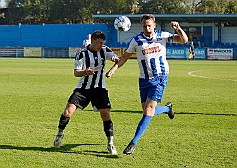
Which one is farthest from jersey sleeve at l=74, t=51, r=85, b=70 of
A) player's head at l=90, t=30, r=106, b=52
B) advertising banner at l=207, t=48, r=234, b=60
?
advertising banner at l=207, t=48, r=234, b=60

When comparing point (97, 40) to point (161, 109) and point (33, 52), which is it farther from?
point (33, 52)

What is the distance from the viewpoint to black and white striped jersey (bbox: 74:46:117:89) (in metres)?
7.77

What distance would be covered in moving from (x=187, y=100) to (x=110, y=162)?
7.68 metres

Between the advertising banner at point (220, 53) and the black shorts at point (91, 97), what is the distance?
42053 mm

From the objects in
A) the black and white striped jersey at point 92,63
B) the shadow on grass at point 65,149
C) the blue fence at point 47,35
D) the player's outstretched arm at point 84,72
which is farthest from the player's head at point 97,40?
the blue fence at point 47,35

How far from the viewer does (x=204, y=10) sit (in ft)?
254

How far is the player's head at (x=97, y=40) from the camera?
7570 mm

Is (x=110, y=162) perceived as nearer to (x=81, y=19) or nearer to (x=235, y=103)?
(x=235, y=103)

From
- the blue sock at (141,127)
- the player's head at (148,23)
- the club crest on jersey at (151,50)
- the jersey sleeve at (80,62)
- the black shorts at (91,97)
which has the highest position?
the player's head at (148,23)


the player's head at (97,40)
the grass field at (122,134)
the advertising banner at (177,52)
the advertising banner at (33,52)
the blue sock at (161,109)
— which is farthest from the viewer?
the advertising banner at (33,52)

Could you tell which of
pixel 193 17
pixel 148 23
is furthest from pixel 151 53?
pixel 193 17

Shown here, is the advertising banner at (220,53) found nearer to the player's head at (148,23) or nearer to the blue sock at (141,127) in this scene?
the player's head at (148,23)

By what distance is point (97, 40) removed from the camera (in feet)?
25.0

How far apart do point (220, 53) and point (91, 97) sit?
42.5 meters
